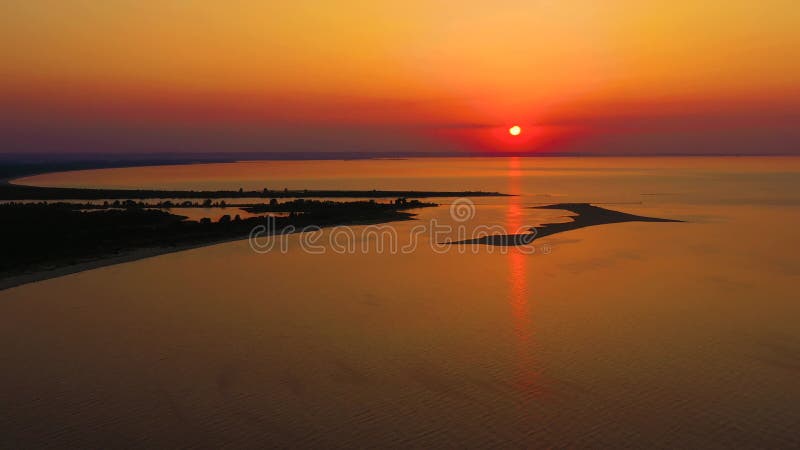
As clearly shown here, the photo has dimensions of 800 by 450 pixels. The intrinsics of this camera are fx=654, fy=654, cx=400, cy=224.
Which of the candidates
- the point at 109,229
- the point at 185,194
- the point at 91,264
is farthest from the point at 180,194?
the point at 91,264

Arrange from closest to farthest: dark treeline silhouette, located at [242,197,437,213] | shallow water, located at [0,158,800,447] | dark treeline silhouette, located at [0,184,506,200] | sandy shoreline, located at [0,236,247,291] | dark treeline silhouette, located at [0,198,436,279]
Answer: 1. shallow water, located at [0,158,800,447]
2. sandy shoreline, located at [0,236,247,291]
3. dark treeline silhouette, located at [0,198,436,279]
4. dark treeline silhouette, located at [242,197,437,213]
5. dark treeline silhouette, located at [0,184,506,200]

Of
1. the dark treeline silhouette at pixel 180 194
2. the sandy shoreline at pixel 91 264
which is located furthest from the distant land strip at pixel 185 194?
the sandy shoreline at pixel 91 264

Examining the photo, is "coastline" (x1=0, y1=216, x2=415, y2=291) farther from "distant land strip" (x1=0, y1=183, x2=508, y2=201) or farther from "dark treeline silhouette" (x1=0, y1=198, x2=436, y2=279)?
"distant land strip" (x1=0, y1=183, x2=508, y2=201)

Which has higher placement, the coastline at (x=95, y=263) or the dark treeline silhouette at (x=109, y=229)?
the dark treeline silhouette at (x=109, y=229)

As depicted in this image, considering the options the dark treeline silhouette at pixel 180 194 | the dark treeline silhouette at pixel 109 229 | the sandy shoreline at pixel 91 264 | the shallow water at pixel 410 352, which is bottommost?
the shallow water at pixel 410 352

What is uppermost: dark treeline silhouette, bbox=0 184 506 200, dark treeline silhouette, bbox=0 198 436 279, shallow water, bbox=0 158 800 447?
dark treeline silhouette, bbox=0 184 506 200

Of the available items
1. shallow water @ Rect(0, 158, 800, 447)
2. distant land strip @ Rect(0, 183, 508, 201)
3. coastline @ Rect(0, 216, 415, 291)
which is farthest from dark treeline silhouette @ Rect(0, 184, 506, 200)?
shallow water @ Rect(0, 158, 800, 447)

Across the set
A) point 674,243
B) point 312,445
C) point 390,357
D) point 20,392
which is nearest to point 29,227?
point 20,392

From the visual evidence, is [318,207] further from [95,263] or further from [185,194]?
[95,263]

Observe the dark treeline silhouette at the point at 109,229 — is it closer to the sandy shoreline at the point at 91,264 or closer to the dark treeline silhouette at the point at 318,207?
the dark treeline silhouette at the point at 318,207
